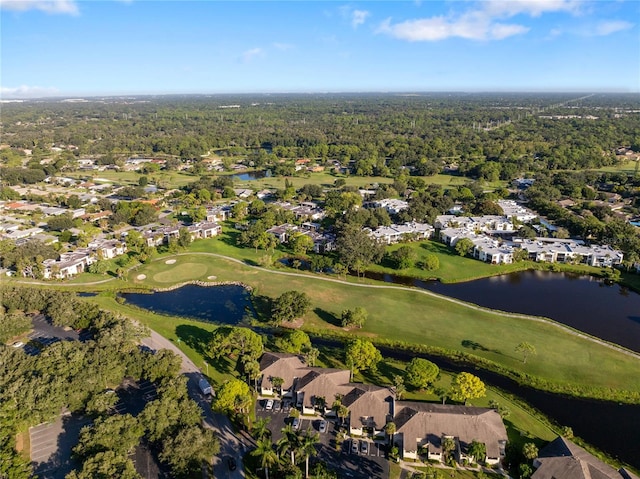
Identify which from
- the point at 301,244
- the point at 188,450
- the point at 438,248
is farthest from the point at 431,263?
the point at 188,450

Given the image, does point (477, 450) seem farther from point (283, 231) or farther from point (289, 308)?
point (283, 231)

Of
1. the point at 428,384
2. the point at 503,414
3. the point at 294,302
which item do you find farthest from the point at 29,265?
the point at 503,414

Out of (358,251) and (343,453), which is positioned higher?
(358,251)

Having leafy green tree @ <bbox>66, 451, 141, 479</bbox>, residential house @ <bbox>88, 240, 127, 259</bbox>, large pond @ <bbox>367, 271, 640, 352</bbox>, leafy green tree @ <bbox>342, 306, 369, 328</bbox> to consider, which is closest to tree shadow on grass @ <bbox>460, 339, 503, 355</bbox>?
large pond @ <bbox>367, 271, 640, 352</bbox>

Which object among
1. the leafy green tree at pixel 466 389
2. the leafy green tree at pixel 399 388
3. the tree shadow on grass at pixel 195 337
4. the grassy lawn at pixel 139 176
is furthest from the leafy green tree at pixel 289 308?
the grassy lawn at pixel 139 176

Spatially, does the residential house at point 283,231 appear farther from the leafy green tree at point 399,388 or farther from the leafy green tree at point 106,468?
the leafy green tree at point 106,468

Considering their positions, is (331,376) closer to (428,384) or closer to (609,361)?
(428,384)
